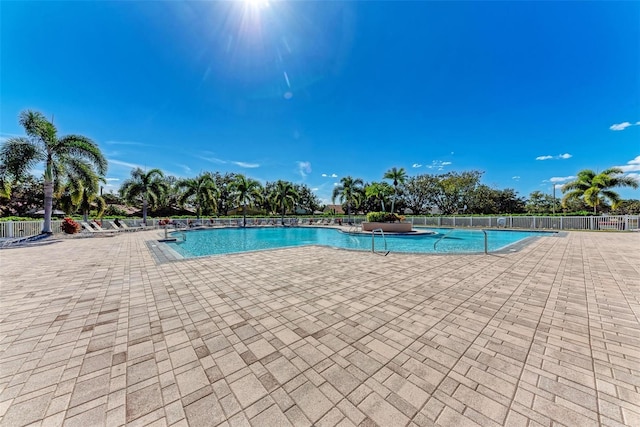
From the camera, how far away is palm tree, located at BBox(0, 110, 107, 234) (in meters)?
10.5

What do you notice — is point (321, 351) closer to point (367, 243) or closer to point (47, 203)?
point (367, 243)

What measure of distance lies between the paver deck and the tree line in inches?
412

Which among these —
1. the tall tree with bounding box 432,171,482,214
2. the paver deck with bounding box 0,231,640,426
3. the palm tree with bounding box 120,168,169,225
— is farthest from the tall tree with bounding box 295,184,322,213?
the paver deck with bounding box 0,231,640,426

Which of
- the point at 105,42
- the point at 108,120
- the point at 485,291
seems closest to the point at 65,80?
the point at 105,42

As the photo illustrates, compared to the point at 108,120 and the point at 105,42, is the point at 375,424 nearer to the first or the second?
the point at 105,42

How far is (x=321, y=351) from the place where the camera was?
2256mm

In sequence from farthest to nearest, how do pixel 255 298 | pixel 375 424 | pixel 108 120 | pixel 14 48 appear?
pixel 108 120
pixel 14 48
pixel 255 298
pixel 375 424

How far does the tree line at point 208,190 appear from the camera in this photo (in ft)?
36.8

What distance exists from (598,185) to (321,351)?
27598 millimetres

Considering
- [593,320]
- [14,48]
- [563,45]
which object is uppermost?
[563,45]

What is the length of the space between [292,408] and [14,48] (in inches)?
579

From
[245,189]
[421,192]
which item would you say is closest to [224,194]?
[245,189]

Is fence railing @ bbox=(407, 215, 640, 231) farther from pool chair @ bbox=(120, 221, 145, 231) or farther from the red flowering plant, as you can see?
the red flowering plant

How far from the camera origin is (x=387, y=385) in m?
1.78
